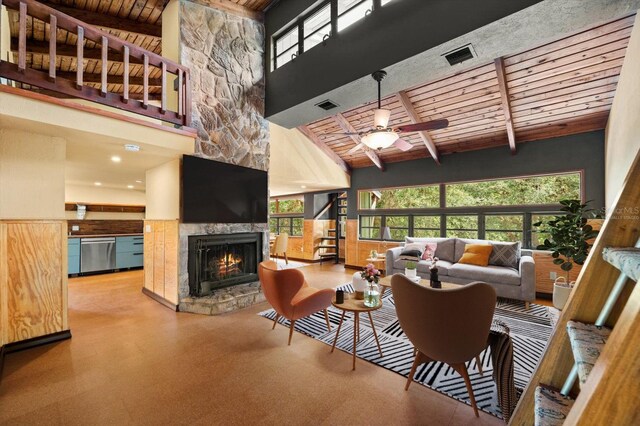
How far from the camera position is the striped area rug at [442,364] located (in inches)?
86.0

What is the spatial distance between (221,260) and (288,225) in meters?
5.53

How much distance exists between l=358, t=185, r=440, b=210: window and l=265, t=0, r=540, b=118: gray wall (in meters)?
3.84

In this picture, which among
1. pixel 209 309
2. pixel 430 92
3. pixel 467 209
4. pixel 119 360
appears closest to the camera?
pixel 119 360

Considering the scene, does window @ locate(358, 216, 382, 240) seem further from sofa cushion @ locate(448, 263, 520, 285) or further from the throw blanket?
the throw blanket

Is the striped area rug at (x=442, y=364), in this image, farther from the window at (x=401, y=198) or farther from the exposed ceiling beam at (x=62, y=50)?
the exposed ceiling beam at (x=62, y=50)

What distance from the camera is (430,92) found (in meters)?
4.64

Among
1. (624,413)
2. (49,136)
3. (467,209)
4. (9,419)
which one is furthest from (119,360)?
(467,209)

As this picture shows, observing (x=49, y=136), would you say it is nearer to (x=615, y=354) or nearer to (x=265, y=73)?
(x=265, y=73)

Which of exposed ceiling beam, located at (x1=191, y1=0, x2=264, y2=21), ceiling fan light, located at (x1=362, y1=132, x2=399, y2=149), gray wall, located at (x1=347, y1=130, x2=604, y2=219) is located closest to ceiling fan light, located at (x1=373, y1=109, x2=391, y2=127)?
ceiling fan light, located at (x1=362, y1=132, x2=399, y2=149)

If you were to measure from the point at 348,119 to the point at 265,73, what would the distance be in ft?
6.35

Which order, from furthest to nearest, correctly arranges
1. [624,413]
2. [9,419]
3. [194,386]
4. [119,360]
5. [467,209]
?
[467,209] → [119,360] → [194,386] → [9,419] → [624,413]

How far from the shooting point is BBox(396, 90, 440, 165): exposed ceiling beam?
186 inches

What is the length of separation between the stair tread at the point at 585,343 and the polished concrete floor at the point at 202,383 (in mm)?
1420

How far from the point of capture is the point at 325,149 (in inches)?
273
